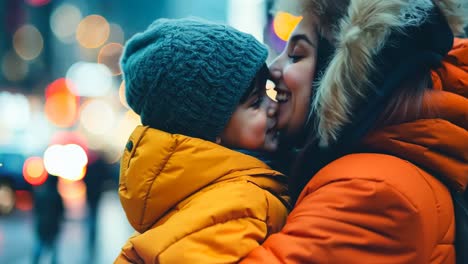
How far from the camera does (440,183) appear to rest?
2082 mm

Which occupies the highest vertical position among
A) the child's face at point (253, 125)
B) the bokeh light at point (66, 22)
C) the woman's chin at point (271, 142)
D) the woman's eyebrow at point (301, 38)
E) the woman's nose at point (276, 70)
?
the woman's eyebrow at point (301, 38)

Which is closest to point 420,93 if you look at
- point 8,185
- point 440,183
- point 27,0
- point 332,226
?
point 440,183

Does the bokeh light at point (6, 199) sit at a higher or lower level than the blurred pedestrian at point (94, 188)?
lower

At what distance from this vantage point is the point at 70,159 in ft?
33.5

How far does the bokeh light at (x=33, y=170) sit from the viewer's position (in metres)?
9.61

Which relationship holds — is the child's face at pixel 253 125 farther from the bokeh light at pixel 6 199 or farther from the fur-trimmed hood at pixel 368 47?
the bokeh light at pixel 6 199

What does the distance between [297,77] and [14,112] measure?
44.5 ft

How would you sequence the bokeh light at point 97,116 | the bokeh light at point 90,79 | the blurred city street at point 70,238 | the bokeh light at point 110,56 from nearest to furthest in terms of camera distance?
the blurred city street at point 70,238 → the bokeh light at point 97,116 → the bokeh light at point 90,79 → the bokeh light at point 110,56

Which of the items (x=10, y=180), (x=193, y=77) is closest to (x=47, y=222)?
(x=10, y=180)

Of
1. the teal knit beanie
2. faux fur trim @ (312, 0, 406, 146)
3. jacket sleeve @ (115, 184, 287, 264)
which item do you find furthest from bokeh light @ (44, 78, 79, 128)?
faux fur trim @ (312, 0, 406, 146)

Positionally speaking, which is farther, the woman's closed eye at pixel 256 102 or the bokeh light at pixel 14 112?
the bokeh light at pixel 14 112

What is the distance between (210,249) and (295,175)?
0.52m

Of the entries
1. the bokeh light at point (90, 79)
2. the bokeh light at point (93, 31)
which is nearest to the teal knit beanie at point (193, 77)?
the bokeh light at point (90, 79)

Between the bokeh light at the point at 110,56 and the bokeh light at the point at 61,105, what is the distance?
9.98 meters
